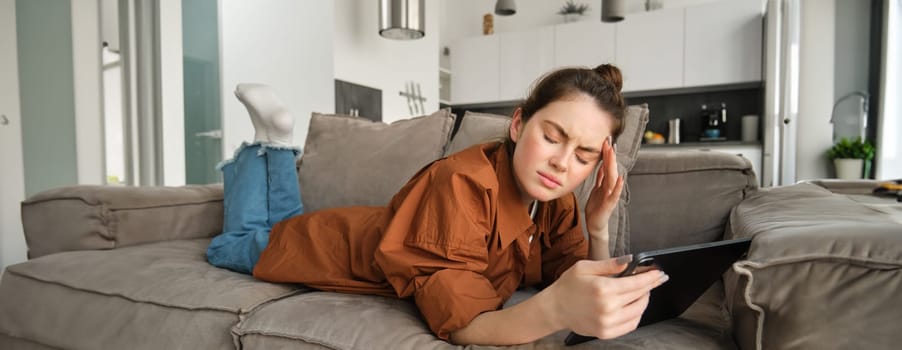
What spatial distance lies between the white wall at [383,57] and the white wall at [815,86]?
314 centimetres

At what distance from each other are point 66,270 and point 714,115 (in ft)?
16.3

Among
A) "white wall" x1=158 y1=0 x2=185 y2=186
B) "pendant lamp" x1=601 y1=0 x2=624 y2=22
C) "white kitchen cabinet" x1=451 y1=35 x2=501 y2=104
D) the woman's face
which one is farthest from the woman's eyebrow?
"white kitchen cabinet" x1=451 y1=35 x2=501 y2=104

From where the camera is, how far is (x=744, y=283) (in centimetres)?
73

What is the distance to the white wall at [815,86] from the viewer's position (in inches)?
179

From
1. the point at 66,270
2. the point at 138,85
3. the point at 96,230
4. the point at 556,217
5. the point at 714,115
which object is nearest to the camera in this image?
the point at 556,217

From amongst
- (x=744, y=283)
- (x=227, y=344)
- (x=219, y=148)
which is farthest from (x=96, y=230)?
(x=219, y=148)

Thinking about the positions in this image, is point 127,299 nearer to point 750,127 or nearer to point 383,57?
point 383,57

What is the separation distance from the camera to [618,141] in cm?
142

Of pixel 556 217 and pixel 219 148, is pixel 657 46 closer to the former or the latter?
pixel 219 148

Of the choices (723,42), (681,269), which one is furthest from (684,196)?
(723,42)

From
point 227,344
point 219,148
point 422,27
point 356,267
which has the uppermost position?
point 422,27

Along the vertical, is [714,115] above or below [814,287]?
above

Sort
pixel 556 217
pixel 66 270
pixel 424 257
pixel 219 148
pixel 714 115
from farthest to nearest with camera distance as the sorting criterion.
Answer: pixel 714 115
pixel 219 148
pixel 66 270
pixel 556 217
pixel 424 257

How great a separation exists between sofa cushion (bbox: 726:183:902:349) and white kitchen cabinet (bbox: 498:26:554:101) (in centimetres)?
481
